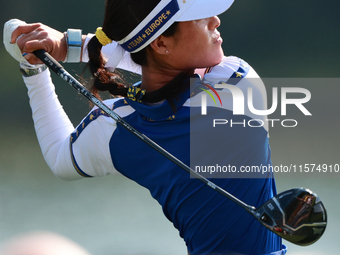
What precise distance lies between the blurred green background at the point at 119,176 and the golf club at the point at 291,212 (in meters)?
1.21

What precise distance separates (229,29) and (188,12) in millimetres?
3417

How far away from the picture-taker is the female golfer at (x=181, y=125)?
85cm

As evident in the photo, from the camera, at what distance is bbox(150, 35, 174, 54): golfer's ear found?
2.84ft

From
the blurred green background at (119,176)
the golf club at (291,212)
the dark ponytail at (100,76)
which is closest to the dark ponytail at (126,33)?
the dark ponytail at (100,76)

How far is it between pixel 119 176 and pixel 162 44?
82.9 inches

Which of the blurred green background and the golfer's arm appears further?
the blurred green background

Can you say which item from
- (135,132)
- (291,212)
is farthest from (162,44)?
(291,212)

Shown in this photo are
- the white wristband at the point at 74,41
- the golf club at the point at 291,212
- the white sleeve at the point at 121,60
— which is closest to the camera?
the golf club at the point at 291,212

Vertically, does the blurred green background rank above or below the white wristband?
below

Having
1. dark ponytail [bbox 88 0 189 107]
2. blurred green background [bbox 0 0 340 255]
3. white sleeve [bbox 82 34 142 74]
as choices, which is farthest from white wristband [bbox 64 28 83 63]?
blurred green background [bbox 0 0 340 255]

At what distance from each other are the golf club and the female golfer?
0.04 m

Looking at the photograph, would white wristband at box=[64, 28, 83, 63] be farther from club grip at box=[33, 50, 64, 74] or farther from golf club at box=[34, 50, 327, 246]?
golf club at box=[34, 50, 327, 246]

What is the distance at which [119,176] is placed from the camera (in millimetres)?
2904

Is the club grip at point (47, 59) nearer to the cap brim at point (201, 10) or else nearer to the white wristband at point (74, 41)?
the white wristband at point (74, 41)
